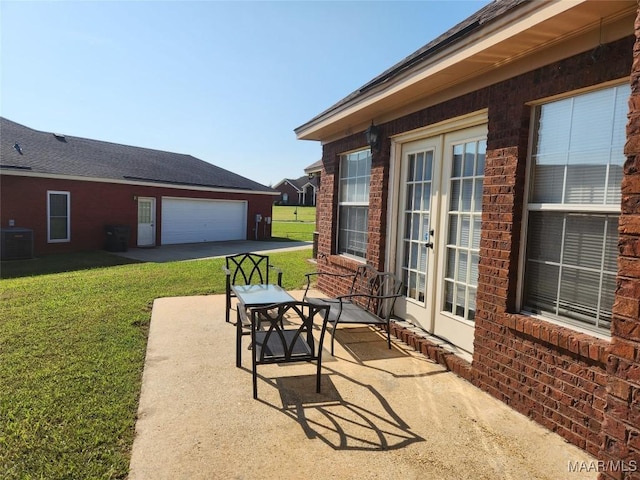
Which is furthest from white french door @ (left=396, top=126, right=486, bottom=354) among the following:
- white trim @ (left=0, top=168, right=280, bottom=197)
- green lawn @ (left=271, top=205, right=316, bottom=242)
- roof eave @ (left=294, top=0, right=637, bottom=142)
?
green lawn @ (left=271, top=205, right=316, bottom=242)

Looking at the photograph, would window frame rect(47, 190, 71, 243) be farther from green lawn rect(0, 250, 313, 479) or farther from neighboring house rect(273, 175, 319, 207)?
neighboring house rect(273, 175, 319, 207)


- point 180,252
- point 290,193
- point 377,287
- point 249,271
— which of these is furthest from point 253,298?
point 290,193

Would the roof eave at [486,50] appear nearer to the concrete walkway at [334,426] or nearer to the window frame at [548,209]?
the window frame at [548,209]

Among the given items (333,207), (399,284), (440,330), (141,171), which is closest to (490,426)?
(440,330)

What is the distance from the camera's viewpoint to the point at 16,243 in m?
12.3

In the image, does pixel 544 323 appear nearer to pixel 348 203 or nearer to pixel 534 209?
pixel 534 209

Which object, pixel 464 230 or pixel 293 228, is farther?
pixel 293 228

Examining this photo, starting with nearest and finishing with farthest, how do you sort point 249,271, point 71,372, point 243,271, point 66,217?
1. point 71,372
2. point 243,271
3. point 249,271
4. point 66,217

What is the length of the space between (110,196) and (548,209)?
1629cm

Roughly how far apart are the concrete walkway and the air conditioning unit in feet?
34.5

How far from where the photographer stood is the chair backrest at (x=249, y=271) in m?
6.45

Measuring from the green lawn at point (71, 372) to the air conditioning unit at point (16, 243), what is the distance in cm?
414

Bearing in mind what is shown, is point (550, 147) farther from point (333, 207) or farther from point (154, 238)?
point (154, 238)

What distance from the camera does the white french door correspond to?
173 inches
